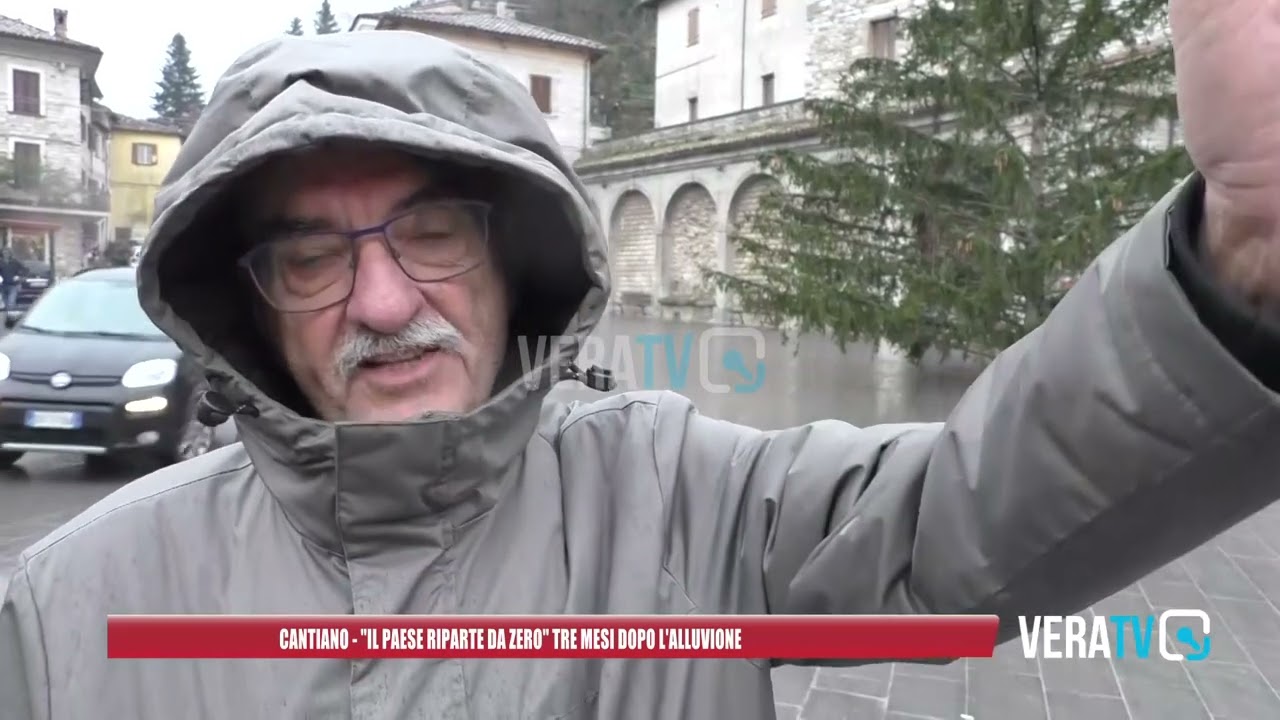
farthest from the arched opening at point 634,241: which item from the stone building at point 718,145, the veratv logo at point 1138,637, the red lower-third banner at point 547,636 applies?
the red lower-third banner at point 547,636

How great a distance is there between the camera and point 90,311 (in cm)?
769

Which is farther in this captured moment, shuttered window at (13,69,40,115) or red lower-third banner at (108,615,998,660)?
shuttered window at (13,69,40,115)

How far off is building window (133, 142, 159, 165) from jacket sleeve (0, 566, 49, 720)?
63.0 m

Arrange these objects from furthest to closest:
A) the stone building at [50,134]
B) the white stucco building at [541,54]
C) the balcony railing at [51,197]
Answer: the stone building at [50,134] < the white stucco building at [541,54] < the balcony railing at [51,197]

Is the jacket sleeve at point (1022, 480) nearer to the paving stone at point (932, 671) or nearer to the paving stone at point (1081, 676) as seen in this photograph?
the paving stone at point (932, 671)

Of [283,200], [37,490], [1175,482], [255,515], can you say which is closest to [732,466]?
[1175,482]

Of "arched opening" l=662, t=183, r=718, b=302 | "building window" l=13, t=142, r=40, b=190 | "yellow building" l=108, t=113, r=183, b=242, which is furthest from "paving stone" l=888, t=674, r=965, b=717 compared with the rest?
"yellow building" l=108, t=113, r=183, b=242

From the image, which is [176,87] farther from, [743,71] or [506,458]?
[506,458]

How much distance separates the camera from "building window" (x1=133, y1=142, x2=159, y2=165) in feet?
180

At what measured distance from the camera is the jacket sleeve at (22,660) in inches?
47.8

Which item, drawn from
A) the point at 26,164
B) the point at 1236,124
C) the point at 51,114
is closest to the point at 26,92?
the point at 51,114

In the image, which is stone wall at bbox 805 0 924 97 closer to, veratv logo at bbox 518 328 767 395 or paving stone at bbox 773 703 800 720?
veratv logo at bbox 518 328 767 395

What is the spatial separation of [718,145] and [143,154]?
46.8 m

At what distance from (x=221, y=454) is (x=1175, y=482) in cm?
143
